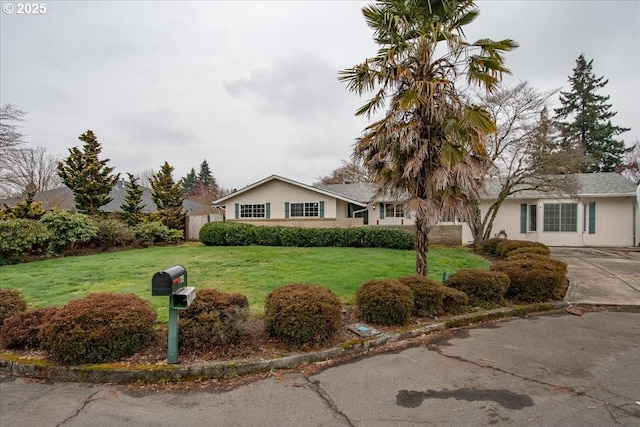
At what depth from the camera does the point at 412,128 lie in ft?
20.6

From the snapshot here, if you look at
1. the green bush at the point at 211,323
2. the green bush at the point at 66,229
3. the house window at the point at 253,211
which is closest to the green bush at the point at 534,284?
the green bush at the point at 211,323

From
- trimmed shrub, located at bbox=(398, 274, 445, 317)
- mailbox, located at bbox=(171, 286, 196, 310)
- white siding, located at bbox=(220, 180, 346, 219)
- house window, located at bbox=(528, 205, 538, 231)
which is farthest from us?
white siding, located at bbox=(220, 180, 346, 219)

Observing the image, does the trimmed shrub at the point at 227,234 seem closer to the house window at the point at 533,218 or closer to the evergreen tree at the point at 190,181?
the house window at the point at 533,218

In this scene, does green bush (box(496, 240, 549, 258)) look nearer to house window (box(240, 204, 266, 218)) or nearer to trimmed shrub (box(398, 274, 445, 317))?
trimmed shrub (box(398, 274, 445, 317))

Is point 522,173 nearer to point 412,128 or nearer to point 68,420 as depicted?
point 412,128

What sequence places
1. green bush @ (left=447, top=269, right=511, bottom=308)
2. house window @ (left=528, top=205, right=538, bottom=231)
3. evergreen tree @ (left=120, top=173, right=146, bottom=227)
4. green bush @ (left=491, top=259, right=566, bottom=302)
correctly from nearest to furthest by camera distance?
green bush @ (left=447, top=269, right=511, bottom=308) → green bush @ (left=491, top=259, right=566, bottom=302) → house window @ (left=528, top=205, right=538, bottom=231) → evergreen tree @ (left=120, top=173, right=146, bottom=227)

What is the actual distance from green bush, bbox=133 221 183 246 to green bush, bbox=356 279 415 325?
1479 cm

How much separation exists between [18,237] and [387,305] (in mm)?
12672

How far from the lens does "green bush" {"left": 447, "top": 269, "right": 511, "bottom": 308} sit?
228 inches

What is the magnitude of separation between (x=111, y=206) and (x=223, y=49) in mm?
19211

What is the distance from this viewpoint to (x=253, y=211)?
67.4 ft

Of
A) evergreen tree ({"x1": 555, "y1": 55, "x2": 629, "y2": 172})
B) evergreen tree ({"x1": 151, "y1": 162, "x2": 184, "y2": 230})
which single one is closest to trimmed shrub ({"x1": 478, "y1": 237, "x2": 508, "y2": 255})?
evergreen tree ({"x1": 151, "y1": 162, "x2": 184, "y2": 230})

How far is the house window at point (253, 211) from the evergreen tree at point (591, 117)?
93.2 feet

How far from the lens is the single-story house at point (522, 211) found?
16328 millimetres
